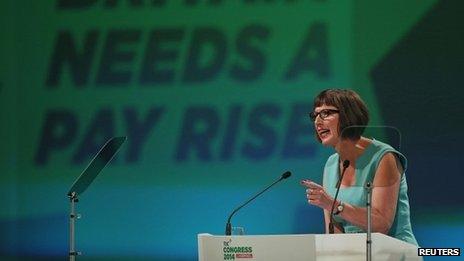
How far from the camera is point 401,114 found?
5270 millimetres

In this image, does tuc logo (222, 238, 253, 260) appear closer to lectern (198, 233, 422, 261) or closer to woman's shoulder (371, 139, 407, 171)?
lectern (198, 233, 422, 261)

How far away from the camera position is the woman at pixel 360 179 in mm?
3949

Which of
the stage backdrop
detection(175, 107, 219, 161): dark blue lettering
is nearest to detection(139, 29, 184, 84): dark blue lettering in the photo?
the stage backdrop

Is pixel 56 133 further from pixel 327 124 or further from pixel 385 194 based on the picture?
pixel 385 194

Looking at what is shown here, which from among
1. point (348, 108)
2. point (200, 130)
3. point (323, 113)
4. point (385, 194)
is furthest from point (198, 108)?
point (385, 194)

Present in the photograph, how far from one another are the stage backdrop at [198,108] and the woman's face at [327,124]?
3.46ft

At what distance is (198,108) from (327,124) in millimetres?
1408

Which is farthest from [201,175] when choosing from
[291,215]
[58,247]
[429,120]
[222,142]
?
[429,120]

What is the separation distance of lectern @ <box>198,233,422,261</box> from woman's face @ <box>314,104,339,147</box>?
0.78 meters

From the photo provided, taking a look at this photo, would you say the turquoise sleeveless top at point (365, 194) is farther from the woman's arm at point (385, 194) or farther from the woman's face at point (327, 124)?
the woman's face at point (327, 124)

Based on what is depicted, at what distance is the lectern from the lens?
3.61 meters

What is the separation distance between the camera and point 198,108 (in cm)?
554

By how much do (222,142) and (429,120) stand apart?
1.29 metres

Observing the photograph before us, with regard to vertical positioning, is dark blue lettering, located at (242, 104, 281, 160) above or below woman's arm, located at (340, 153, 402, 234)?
above
